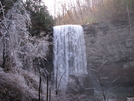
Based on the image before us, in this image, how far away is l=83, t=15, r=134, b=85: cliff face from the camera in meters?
13.2

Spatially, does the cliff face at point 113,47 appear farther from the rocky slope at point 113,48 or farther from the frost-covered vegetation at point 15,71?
the frost-covered vegetation at point 15,71

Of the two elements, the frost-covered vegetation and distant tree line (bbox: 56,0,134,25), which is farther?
distant tree line (bbox: 56,0,134,25)

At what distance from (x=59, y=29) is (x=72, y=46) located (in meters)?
1.86

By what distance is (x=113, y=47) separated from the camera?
13.5m

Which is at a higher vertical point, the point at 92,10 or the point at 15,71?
the point at 92,10

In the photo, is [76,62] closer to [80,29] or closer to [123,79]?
[80,29]

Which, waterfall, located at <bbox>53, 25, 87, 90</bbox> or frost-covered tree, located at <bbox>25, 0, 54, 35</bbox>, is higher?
frost-covered tree, located at <bbox>25, 0, 54, 35</bbox>

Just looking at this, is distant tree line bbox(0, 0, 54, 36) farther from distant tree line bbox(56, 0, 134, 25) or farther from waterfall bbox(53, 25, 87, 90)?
distant tree line bbox(56, 0, 134, 25)

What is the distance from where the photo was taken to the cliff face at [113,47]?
13.2 metres

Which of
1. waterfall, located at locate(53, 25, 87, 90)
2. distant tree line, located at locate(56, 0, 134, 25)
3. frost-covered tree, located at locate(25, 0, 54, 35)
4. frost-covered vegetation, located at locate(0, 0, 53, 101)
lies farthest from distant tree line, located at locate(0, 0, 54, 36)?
frost-covered vegetation, located at locate(0, 0, 53, 101)

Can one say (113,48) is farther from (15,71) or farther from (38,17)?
(15,71)

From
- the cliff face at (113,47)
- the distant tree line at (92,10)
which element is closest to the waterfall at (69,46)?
the cliff face at (113,47)

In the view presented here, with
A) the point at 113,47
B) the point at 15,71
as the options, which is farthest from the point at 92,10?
the point at 15,71

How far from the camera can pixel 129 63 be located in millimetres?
13273
